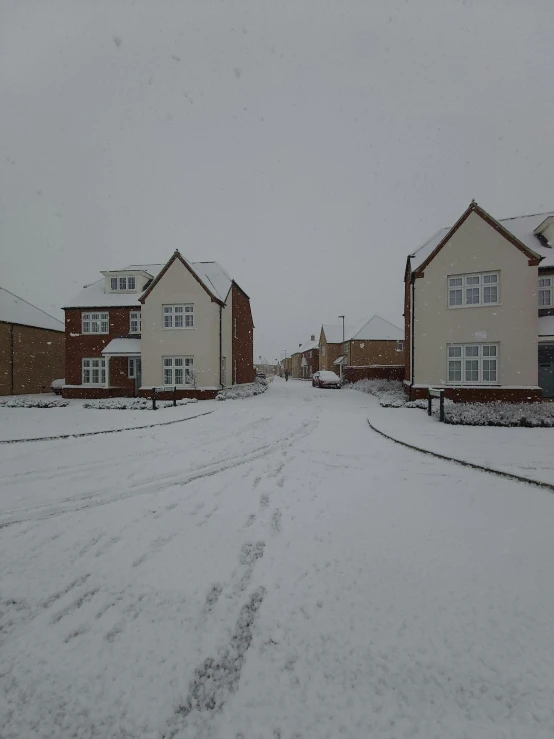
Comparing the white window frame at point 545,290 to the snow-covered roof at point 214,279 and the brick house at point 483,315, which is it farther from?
the snow-covered roof at point 214,279

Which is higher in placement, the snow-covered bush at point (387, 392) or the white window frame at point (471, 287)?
the white window frame at point (471, 287)

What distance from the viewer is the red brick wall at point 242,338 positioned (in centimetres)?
2664

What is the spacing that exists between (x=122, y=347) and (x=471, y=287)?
850 inches

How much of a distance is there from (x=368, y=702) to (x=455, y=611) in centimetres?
119

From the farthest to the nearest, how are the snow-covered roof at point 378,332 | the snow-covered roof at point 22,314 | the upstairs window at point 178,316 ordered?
the snow-covered roof at point 378,332 < the snow-covered roof at point 22,314 < the upstairs window at point 178,316

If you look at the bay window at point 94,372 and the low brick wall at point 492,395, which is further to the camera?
the bay window at point 94,372

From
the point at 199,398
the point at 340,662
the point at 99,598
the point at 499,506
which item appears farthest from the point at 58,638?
the point at 199,398

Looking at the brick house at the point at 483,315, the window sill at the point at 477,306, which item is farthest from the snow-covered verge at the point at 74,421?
the window sill at the point at 477,306

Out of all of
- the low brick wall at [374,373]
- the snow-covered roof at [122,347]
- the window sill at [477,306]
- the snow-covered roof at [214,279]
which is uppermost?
the snow-covered roof at [214,279]

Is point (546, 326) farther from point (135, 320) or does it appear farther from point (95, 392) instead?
point (95, 392)

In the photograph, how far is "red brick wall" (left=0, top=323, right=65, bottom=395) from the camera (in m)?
26.3

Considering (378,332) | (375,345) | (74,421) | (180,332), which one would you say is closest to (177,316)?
(180,332)

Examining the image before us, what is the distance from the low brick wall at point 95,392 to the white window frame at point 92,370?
0.51 metres

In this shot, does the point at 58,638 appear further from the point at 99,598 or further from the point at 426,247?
the point at 426,247
